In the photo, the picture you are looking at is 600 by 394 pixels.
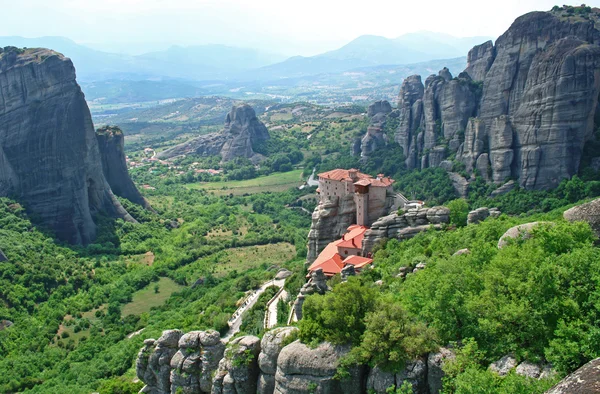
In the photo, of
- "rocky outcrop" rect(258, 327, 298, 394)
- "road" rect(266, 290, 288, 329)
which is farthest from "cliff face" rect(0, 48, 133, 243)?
"rocky outcrop" rect(258, 327, 298, 394)

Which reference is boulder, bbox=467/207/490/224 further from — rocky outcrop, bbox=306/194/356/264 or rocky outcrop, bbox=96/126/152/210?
rocky outcrop, bbox=96/126/152/210

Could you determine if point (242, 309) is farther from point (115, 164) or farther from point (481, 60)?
point (481, 60)

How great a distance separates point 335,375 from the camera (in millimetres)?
21234

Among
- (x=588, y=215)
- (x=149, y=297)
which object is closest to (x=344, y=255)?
(x=588, y=215)

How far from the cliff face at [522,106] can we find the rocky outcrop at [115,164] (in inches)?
1961

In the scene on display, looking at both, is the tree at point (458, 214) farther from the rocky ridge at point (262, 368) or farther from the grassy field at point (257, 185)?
the grassy field at point (257, 185)

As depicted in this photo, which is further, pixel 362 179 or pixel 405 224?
pixel 362 179

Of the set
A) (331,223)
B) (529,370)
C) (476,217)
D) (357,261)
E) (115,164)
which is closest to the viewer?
(529,370)

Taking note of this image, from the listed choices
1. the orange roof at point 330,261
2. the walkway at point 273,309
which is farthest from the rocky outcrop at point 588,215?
the walkway at point 273,309

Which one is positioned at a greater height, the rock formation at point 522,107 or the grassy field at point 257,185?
the rock formation at point 522,107

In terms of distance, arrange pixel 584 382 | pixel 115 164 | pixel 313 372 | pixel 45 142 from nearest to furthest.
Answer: pixel 584 382
pixel 313 372
pixel 45 142
pixel 115 164

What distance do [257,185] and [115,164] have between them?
41716 millimetres

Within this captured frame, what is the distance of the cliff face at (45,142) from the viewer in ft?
238

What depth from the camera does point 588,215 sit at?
24609 millimetres
